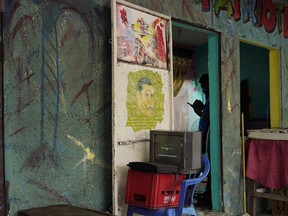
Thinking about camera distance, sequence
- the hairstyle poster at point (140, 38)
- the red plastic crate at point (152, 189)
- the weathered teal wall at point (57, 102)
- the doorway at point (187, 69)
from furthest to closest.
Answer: the doorway at point (187, 69)
the hairstyle poster at point (140, 38)
the red plastic crate at point (152, 189)
the weathered teal wall at point (57, 102)

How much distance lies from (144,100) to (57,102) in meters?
0.91

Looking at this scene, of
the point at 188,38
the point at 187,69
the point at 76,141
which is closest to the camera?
the point at 76,141

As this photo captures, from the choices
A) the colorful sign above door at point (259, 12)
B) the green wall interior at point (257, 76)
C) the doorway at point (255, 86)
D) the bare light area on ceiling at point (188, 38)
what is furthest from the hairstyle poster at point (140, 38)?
the green wall interior at point (257, 76)

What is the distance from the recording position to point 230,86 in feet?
15.7

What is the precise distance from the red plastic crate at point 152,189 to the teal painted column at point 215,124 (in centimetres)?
159

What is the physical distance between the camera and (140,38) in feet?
11.6

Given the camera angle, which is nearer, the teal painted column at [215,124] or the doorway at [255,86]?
the teal painted column at [215,124]

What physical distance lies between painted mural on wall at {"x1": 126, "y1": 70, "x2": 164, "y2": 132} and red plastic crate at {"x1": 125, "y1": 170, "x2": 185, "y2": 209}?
53cm

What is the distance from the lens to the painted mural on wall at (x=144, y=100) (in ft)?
11.3

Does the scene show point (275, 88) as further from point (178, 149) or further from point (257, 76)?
point (178, 149)

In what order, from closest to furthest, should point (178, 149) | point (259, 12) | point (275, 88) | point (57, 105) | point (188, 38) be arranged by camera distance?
point (57, 105) → point (178, 149) → point (259, 12) → point (275, 88) → point (188, 38)

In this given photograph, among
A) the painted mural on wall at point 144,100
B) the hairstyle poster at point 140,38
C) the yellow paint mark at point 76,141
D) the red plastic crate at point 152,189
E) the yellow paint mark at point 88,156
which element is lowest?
the red plastic crate at point 152,189

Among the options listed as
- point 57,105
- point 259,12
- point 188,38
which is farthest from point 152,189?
point 188,38

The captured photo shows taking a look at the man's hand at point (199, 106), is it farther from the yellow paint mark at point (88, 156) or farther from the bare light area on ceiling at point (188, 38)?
the yellow paint mark at point (88, 156)
